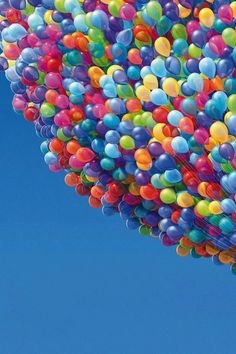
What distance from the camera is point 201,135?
2.76m

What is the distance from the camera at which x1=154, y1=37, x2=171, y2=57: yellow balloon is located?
9.04 feet

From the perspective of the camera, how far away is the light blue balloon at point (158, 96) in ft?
9.12

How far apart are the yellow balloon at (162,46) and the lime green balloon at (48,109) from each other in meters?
0.50

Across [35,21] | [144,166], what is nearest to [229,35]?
[144,166]

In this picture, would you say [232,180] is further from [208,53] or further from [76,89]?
[76,89]

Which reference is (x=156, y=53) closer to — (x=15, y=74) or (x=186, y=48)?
(x=186, y=48)

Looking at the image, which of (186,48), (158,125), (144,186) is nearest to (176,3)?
(186,48)

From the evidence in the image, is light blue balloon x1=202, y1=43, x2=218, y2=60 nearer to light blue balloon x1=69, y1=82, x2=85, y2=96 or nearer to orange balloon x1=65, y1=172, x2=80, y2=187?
light blue balloon x1=69, y1=82, x2=85, y2=96

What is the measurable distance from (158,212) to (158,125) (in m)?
0.44

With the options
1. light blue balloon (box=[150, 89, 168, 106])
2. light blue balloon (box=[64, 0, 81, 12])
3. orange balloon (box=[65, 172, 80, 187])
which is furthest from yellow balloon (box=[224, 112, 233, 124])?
orange balloon (box=[65, 172, 80, 187])

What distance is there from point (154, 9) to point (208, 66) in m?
0.24

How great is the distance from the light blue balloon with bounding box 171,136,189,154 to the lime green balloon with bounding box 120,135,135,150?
0.57ft

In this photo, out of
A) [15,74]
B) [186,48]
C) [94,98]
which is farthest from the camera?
[15,74]

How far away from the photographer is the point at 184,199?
296 cm
